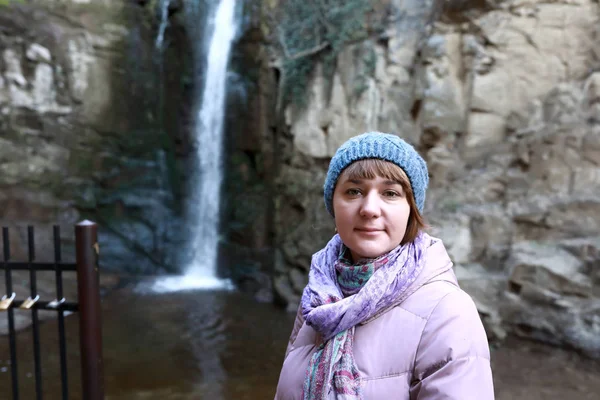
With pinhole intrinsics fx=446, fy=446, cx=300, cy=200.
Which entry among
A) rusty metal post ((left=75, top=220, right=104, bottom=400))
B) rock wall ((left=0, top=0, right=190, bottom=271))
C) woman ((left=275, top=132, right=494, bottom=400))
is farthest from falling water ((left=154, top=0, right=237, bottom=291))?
woman ((left=275, top=132, right=494, bottom=400))

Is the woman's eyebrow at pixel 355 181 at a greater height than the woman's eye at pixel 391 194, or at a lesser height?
greater

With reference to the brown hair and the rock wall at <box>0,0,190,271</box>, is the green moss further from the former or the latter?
the brown hair

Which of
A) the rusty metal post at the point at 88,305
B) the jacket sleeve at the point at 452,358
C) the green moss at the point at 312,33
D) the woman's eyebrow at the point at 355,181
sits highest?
the green moss at the point at 312,33

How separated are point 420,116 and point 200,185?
737 centimetres

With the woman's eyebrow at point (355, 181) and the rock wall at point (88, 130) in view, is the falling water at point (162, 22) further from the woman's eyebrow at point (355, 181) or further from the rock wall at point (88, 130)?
the woman's eyebrow at point (355, 181)

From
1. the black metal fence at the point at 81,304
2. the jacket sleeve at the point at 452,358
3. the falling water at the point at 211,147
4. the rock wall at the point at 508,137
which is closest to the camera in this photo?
the jacket sleeve at the point at 452,358

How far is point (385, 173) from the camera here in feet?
4.21

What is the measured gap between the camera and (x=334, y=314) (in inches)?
48.1

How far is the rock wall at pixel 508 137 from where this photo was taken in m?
4.94

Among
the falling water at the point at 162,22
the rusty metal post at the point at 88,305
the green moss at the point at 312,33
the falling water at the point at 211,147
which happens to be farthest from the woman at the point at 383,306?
the falling water at the point at 162,22

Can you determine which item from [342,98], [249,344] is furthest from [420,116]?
[249,344]

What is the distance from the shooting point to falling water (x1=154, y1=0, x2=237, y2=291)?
11805 mm

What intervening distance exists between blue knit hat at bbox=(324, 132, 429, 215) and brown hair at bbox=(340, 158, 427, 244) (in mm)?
12

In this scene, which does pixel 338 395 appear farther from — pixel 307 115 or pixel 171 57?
pixel 171 57
